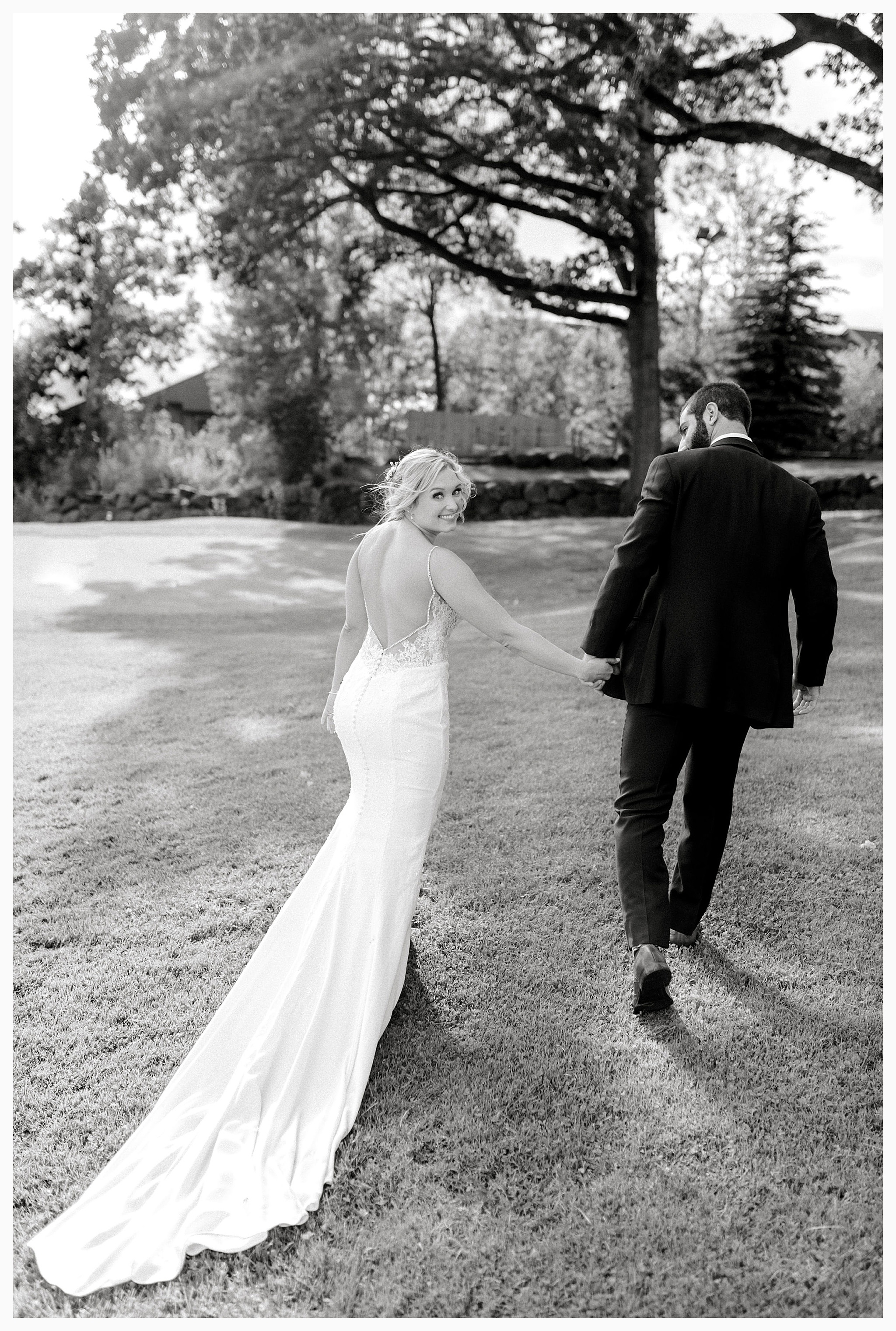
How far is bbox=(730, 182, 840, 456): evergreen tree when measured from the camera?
26.8 m

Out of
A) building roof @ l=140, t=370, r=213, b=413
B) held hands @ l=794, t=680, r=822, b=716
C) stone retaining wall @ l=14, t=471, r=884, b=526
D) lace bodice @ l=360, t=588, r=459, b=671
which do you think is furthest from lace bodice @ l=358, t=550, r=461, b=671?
building roof @ l=140, t=370, r=213, b=413

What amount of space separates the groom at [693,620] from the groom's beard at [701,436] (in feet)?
0.30

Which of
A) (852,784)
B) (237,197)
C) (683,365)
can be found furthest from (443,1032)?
(683,365)

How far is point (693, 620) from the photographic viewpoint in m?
3.84

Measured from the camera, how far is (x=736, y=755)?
13.4 feet

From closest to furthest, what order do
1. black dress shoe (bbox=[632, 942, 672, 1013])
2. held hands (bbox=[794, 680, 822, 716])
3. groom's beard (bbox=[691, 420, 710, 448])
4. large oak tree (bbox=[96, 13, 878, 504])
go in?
black dress shoe (bbox=[632, 942, 672, 1013])
groom's beard (bbox=[691, 420, 710, 448])
held hands (bbox=[794, 680, 822, 716])
large oak tree (bbox=[96, 13, 878, 504])

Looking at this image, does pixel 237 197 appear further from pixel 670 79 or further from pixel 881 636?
pixel 881 636

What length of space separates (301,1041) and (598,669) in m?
1.69

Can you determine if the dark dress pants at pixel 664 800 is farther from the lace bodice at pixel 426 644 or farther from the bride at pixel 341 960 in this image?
the lace bodice at pixel 426 644

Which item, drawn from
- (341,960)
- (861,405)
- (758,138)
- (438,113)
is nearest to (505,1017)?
(341,960)

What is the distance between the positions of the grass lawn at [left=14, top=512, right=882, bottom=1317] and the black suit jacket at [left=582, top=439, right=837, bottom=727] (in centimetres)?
115

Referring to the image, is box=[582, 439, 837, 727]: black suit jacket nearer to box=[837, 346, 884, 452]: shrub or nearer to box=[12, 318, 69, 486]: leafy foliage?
box=[837, 346, 884, 452]: shrub

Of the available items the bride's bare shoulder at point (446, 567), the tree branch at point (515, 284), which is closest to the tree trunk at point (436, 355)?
the tree branch at point (515, 284)

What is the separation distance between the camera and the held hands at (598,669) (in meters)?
3.87
